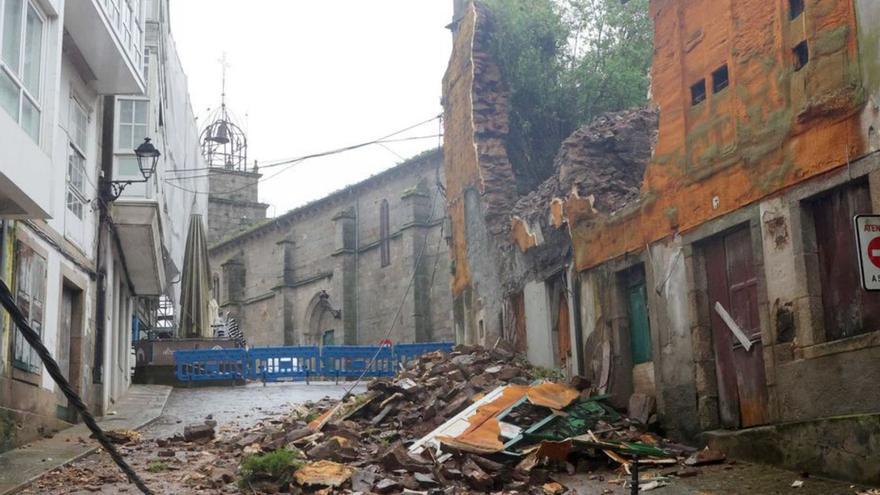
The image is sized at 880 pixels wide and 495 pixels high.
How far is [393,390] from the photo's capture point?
16.2 meters

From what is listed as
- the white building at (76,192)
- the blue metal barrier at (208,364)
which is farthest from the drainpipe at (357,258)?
the white building at (76,192)

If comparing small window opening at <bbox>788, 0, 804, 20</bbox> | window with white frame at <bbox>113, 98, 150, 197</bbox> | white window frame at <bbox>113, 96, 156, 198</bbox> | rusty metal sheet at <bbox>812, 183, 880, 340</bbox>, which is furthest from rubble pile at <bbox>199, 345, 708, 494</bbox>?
window with white frame at <bbox>113, 98, 150, 197</bbox>

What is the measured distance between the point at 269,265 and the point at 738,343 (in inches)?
1755

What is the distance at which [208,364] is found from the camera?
90.5 feet

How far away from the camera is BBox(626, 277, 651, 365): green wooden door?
14.4 metres

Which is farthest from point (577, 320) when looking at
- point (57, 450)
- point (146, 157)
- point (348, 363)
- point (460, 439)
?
point (348, 363)

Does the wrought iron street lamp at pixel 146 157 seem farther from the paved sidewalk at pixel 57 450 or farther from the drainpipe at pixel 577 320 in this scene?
the drainpipe at pixel 577 320

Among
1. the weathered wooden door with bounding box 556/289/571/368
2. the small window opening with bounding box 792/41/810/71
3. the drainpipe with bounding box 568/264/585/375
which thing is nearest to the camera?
the small window opening with bounding box 792/41/810/71

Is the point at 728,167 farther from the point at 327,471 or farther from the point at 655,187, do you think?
the point at 327,471

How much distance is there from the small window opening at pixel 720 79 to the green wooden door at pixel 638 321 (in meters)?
3.09

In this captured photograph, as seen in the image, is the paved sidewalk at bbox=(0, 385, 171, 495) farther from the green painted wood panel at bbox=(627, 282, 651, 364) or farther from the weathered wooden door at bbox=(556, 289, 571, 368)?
the green painted wood panel at bbox=(627, 282, 651, 364)

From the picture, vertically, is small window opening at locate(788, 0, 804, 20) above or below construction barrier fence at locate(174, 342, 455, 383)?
above

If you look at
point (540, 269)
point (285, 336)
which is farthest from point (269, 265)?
point (540, 269)

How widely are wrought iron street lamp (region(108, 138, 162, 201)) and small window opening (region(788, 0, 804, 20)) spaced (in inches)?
432
